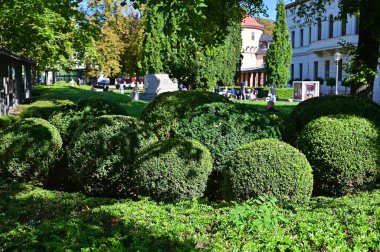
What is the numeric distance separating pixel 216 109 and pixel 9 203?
3662 millimetres

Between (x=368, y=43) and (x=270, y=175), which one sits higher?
(x=368, y=43)

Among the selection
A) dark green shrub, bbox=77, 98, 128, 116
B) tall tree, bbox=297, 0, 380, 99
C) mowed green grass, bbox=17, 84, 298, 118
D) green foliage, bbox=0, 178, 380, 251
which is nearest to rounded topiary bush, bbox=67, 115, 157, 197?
green foliage, bbox=0, 178, 380, 251

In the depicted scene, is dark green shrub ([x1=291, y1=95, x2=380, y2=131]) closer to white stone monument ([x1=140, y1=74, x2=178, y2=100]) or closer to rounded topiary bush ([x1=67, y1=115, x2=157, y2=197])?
rounded topiary bush ([x1=67, y1=115, x2=157, y2=197])

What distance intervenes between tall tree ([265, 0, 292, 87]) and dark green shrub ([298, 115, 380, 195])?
41.5 meters

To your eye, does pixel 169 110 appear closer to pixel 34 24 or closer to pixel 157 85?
pixel 34 24

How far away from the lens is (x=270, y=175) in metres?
6.27

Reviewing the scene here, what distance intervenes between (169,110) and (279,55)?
41.5 meters

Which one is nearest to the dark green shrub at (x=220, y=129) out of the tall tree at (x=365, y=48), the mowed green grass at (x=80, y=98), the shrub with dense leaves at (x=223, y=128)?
the shrub with dense leaves at (x=223, y=128)

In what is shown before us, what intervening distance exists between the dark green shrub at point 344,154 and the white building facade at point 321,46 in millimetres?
35831

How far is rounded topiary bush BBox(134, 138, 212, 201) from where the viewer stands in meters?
6.63

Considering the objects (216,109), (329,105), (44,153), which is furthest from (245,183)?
(44,153)

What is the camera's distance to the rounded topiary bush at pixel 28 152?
320 inches

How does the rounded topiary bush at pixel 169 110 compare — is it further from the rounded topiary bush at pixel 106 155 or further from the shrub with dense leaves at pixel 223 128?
the rounded topiary bush at pixel 106 155

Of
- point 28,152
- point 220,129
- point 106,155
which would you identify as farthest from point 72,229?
point 28,152
